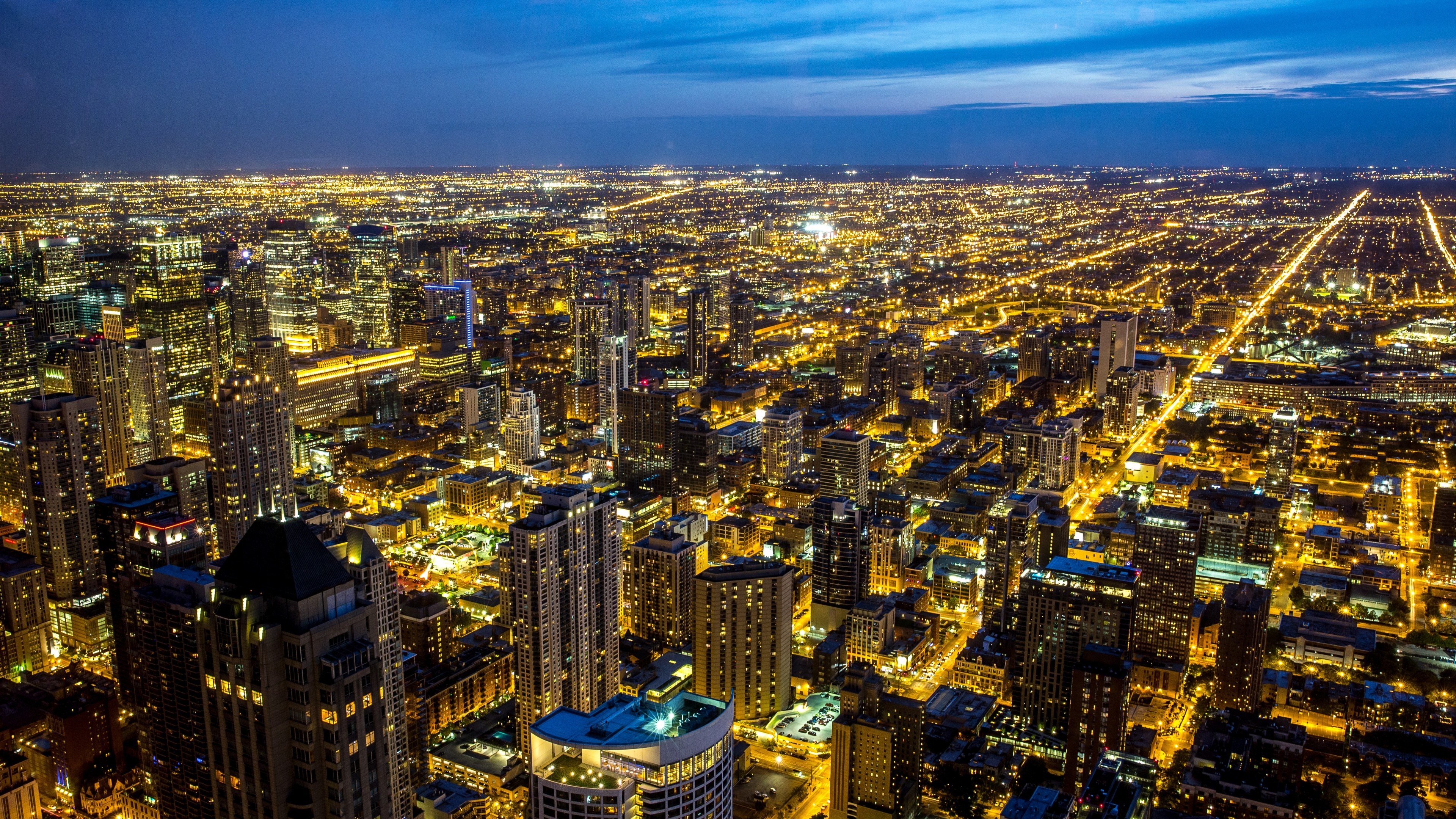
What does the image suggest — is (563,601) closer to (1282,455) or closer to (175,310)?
(1282,455)

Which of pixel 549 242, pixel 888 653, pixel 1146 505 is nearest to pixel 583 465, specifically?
pixel 888 653

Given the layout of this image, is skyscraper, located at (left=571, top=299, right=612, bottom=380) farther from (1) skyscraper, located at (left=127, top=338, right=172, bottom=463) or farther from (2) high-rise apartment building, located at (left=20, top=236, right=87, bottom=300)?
(2) high-rise apartment building, located at (left=20, top=236, right=87, bottom=300)

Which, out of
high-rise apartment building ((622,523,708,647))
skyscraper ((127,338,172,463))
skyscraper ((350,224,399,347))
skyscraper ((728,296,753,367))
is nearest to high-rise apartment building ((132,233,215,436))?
skyscraper ((127,338,172,463))

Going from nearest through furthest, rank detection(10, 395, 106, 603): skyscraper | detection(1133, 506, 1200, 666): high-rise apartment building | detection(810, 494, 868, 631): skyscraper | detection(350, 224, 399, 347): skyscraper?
detection(1133, 506, 1200, 666): high-rise apartment building, detection(10, 395, 106, 603): skyscraper, detection(810, 494, 868, 631): skyscraper, detection(350, 224, 399, 347): skyscraper

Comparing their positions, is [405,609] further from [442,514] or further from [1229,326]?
[1229,326]

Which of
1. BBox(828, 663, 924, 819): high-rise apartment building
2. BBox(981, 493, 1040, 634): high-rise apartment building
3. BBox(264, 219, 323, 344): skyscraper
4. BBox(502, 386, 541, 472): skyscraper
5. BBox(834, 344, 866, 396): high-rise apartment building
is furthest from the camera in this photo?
BBox(264, 219, 323, 344): skyscraper

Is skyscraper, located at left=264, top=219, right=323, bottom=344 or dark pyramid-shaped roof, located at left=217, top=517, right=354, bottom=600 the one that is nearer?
dark pyramid-shaped roof, located at left=217, top=517, right=354, bottom=600

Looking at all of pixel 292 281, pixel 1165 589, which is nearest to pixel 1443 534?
pixel 1165 589
